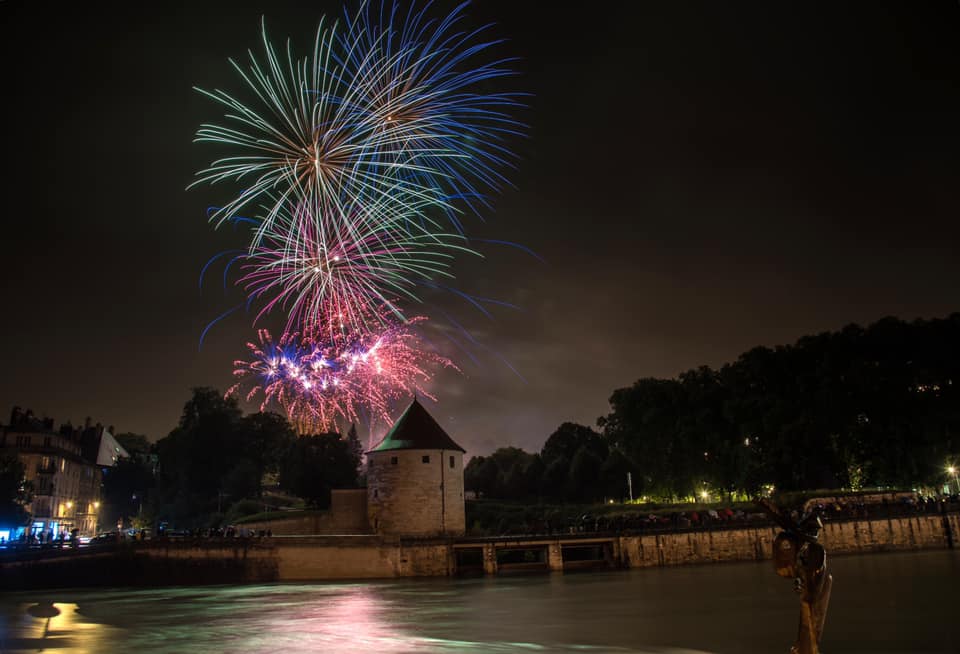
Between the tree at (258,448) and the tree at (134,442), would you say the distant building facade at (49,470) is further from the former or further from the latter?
the tree at (134,442)

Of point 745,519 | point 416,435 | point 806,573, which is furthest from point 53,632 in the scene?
point 745,519

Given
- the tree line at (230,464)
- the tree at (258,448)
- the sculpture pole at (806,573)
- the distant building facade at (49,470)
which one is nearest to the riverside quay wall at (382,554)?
the tree line at (230,464)

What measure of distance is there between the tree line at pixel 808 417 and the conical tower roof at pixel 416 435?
16.1m

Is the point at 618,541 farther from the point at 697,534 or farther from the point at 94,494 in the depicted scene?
the point at 94,494

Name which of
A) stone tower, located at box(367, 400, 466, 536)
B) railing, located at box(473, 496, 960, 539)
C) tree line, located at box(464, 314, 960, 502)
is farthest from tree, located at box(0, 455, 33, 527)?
tree line, located at box(464, 314, 960, 502)

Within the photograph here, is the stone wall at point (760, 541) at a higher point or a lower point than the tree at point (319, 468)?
lower

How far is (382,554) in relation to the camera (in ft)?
91.2

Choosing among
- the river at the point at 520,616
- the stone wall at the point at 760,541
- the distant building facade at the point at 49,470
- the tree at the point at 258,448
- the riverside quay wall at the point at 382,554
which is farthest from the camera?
the tree at the point at 258,448

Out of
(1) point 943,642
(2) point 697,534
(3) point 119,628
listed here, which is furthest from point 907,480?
(3) point 119,628

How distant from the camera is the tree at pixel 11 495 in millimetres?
33844

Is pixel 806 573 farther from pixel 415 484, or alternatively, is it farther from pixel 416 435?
pixel 416 435

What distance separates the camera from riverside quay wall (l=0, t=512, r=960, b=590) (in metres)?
26.6

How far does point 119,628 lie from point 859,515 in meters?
26.9

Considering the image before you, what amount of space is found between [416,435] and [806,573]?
28023mm
